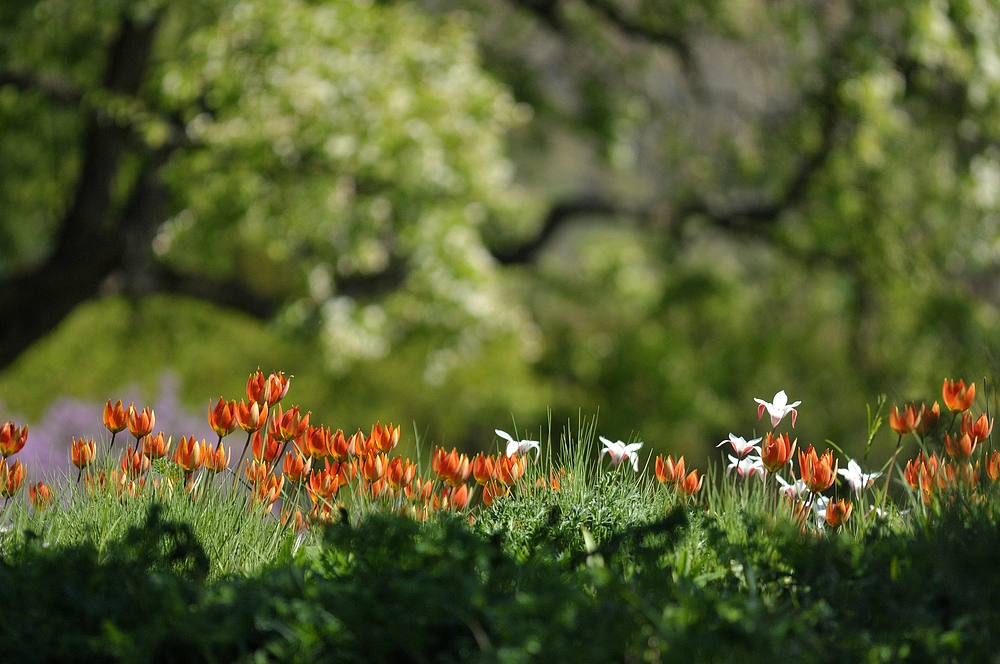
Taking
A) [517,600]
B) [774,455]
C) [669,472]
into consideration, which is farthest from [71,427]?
[517,600]

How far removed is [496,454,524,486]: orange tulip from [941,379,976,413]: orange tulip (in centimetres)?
121

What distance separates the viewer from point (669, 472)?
296 cm

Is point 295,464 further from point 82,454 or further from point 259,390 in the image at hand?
point 82,454

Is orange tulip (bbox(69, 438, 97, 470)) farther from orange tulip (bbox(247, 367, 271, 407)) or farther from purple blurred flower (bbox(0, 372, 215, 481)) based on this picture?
purple blurred flower (bbox(0, 372, 215, 481))

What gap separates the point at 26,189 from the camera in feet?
33.8

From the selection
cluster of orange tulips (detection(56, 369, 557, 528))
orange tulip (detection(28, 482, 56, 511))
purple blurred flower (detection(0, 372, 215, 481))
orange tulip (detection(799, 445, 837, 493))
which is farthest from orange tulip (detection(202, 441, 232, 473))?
purple blurred flower (detection(0, 372, 215, 481))

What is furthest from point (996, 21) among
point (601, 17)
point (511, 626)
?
point (511, 626)

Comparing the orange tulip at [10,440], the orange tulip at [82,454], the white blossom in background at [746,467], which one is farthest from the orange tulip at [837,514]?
the orange tulip at [10,440]

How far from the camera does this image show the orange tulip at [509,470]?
2.82 metres

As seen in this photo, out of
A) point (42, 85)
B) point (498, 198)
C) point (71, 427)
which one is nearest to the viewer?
point (71, 427)

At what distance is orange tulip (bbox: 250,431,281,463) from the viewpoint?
114 inches

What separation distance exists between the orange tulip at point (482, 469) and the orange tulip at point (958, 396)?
51.2 inches

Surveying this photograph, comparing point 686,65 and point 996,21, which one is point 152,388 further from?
point 996,21

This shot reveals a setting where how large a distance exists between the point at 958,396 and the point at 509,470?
A: 1295 millimetres
